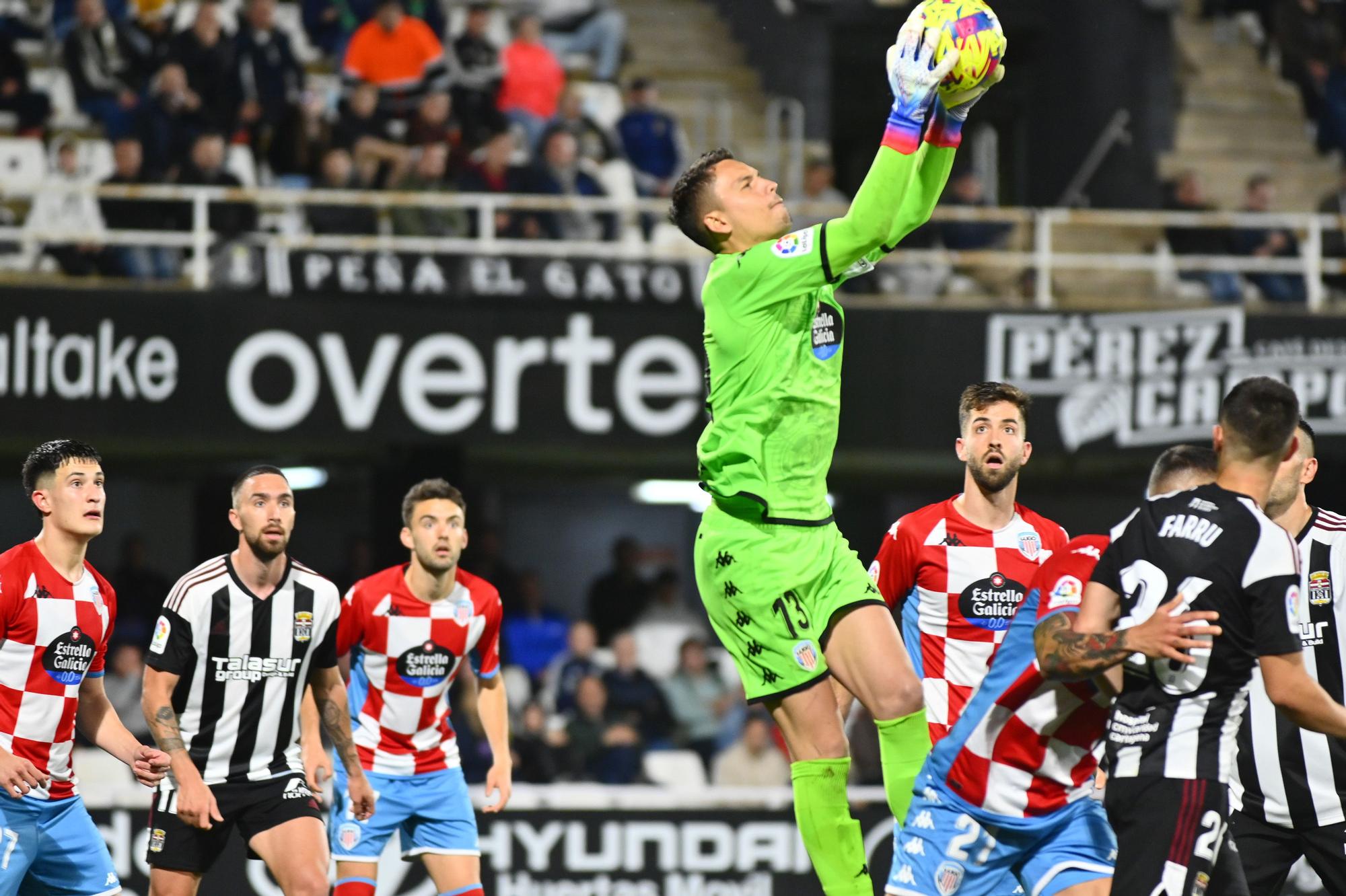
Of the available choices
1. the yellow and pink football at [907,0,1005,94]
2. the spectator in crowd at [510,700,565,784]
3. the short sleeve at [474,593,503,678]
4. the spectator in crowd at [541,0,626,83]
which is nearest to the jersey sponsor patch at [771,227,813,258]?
the yellow and pink football at [907,0,1005,94]

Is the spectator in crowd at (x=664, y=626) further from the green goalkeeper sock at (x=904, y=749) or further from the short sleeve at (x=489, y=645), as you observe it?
the green goalkeeper sock at (x=904, y=749)

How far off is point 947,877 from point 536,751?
7146mm

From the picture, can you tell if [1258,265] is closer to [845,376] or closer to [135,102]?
[845,376]

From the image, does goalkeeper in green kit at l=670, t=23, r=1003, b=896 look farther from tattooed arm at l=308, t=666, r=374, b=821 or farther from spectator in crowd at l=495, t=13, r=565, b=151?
spectator in crowd at l=495, t=13, r=565, b=151

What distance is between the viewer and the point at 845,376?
12.4 metres

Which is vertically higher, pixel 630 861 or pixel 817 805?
pixel 817 805

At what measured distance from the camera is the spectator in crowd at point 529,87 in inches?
556

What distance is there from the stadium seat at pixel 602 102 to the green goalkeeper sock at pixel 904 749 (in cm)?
1016

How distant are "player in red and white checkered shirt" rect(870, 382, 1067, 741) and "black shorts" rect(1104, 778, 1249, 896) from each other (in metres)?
1.67

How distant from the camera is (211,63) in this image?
43.4 ft

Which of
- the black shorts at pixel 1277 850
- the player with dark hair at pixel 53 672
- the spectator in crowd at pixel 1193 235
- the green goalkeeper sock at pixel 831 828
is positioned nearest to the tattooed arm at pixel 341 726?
the player with dark hair at pixel 53 672

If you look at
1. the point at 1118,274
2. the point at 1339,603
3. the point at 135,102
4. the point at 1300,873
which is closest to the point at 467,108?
the point at 135,102

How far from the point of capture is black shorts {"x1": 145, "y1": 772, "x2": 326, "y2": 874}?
701 centimetres

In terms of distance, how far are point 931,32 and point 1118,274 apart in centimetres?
1126
